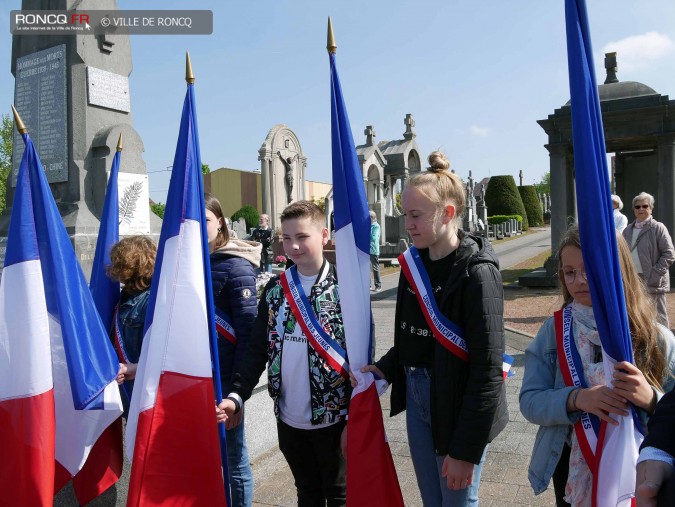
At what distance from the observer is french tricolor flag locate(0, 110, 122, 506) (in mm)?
2529

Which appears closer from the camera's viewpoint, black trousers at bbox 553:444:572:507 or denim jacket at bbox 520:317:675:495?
denim jacket at bbox 520:317:675:495

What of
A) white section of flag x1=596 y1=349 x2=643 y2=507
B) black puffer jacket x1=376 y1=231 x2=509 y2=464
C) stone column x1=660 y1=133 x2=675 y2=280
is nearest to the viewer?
white section of flag x1=596 y1=349 x2=643 y2=507

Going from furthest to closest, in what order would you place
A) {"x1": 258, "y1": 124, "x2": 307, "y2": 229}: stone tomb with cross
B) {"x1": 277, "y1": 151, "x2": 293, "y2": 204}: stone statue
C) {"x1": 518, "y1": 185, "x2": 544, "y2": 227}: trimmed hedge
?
{"x1": 518, "y1": 185, "x2": 544, "y2": 227}: trimmed hedge, {"x1": 277, "y1": 151, "x2": 293, "y2": 204}: stone statue, {"x1": 258, "y1": 124, "x2": 307, "y2": 229}: stone tomb with cross

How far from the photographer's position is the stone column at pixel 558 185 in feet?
A: 43.9

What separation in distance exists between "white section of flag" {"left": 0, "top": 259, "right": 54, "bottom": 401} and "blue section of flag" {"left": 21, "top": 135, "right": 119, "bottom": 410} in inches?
→ 3.1

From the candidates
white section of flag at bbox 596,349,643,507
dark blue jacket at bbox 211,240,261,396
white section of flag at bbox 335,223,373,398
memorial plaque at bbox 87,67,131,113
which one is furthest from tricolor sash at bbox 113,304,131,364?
memorial plaque at bbox 87,67,131,113

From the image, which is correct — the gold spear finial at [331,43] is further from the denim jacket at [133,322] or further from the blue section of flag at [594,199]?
the denim jacket at [133,322]

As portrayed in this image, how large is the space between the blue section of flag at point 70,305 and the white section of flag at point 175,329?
9.6 inches

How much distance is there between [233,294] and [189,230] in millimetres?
556

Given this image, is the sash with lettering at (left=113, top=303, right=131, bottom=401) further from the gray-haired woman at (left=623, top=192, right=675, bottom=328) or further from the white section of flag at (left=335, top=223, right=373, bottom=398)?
the gray-haired woman at (left=623, top=192, right=675, bottom=328)

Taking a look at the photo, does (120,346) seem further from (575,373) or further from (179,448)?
(575,373)

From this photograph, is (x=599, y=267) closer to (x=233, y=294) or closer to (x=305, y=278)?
(x=305, y=278)

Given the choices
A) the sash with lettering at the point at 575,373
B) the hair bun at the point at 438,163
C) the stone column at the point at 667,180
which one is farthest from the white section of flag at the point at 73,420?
the stone column at the point at 667,180

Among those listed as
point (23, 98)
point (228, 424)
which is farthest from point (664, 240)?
point (23, 98)
